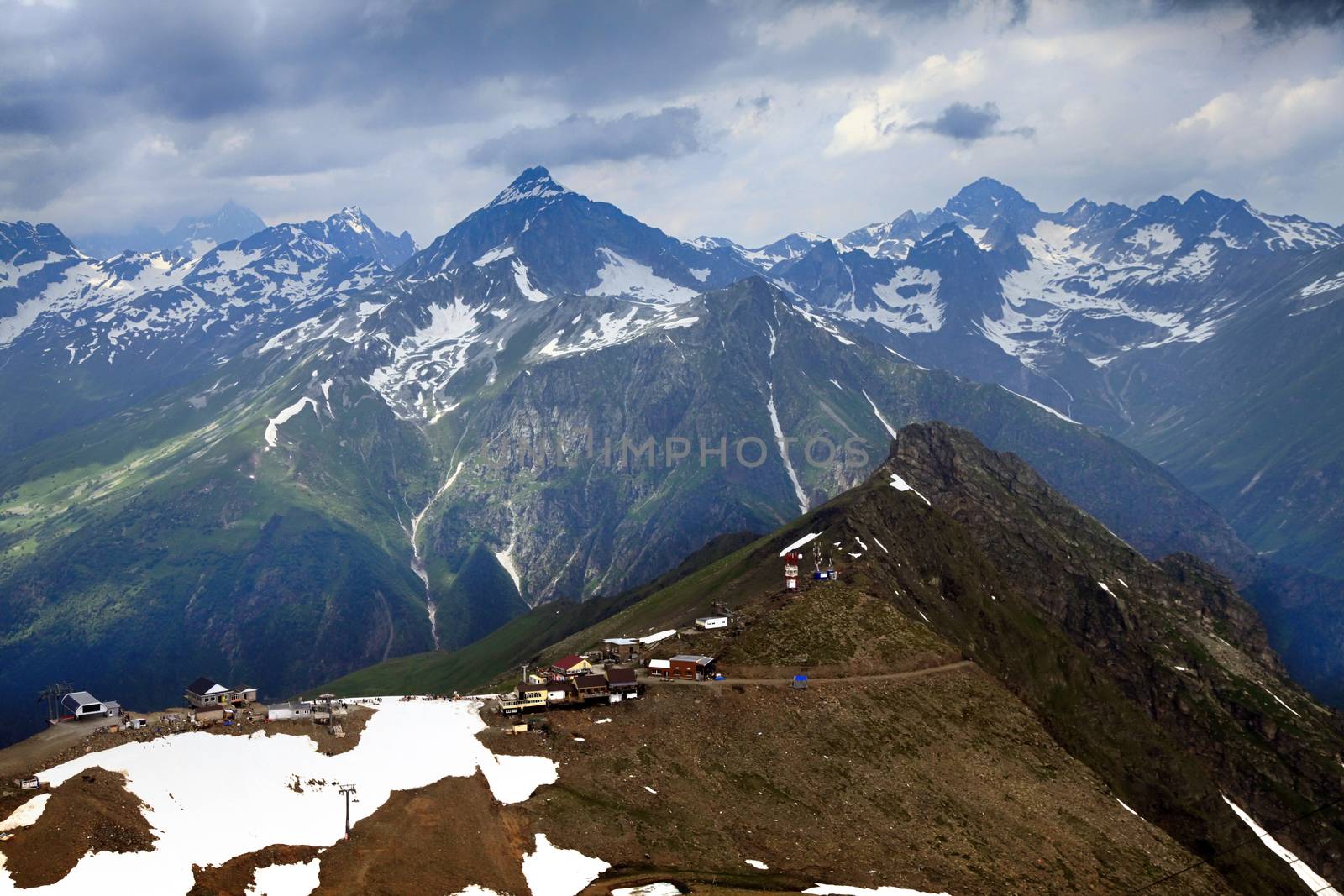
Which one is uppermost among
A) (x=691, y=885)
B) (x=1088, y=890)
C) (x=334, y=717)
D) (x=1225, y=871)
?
(x=334, y=717)

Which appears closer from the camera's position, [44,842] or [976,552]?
[44,842]

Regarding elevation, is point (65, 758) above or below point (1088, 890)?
above

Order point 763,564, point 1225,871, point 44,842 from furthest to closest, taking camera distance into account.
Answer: point 763,564 < point 1225,871 < point 44,842

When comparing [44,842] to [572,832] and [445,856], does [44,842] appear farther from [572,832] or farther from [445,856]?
[572,832]

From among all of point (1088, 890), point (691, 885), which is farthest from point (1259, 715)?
point (691, 885)

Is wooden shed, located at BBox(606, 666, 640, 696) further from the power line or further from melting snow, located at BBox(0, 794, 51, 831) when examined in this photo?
melting snow, located at BBox(0, 794, 51, 831)

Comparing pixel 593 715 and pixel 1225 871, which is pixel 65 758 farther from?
pixel 1225 871

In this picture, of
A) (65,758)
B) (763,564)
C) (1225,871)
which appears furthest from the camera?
(763,564)

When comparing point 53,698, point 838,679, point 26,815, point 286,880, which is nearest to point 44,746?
point 53,698

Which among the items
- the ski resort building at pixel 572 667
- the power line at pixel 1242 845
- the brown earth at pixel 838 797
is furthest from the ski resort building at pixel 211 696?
the power line at pixel 1242 845
